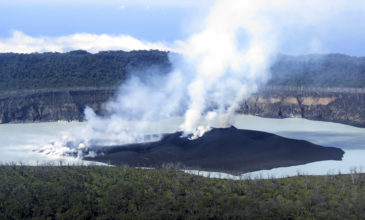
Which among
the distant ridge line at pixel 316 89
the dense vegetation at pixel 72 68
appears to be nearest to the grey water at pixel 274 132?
the distant ridge line at pixel 316 89

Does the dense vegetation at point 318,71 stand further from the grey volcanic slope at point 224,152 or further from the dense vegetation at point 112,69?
the grey volcanic slope at point 224,152

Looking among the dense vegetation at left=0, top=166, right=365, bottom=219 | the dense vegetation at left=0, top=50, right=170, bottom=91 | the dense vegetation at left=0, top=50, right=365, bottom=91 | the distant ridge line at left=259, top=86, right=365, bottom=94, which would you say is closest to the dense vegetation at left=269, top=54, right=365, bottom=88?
the dense vegetation at left=0, top=50, right=365, bottom=91

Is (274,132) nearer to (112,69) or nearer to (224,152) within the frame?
(224,152)

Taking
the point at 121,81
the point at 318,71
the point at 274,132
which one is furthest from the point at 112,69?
the point at 274,132

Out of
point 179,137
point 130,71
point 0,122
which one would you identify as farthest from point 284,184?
point 130,71

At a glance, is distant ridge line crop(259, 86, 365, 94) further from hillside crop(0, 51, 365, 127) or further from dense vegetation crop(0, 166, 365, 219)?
dense vegetation crop(0, 166, 365, 219)

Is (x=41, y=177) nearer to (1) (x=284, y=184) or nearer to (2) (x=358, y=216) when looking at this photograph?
(1) (x=284, y=184)
